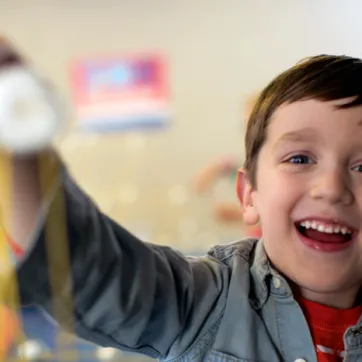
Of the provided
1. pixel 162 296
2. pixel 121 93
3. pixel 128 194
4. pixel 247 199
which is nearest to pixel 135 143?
pixel 128 194

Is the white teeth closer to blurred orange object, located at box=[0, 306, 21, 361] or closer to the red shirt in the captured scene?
the red shirt

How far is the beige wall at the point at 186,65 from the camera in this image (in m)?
0.75

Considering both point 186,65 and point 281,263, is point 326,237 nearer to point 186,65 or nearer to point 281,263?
point 281,263

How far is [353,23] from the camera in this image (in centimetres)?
78

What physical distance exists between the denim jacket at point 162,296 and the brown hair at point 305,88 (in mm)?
79

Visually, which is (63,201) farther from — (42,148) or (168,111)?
(168,111)

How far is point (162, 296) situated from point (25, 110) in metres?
0.16

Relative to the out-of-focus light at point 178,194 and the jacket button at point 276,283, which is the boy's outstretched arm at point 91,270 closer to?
the jacket button at point 276,283

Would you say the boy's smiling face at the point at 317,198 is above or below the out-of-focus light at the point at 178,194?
above

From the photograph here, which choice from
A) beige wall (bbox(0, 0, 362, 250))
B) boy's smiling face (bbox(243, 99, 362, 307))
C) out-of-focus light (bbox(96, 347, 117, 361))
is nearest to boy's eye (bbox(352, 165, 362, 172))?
boy's smiling face (bbox(243, 99, 362, 307))

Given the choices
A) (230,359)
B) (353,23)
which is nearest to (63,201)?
(230,359)

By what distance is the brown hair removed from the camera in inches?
17.5

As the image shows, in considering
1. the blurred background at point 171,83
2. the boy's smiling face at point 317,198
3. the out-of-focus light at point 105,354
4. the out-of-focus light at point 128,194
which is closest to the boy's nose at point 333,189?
the boy's smiling face at point 317,198

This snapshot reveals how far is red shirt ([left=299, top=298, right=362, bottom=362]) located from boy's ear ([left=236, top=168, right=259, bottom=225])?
0.07m
